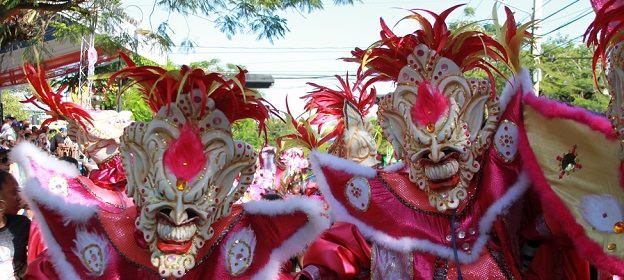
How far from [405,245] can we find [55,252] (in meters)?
1.65

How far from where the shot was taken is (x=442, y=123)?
3.12m

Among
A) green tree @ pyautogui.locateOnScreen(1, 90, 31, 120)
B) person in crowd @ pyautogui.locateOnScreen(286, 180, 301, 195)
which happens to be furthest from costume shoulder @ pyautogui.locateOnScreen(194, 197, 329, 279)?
green tree @ pyautogui.locateOnScreen(1, 90, 31, 120)

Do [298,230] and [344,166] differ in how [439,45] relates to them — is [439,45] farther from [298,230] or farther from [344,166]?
[298,230]

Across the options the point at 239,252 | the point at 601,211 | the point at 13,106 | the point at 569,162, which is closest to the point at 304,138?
the point at 239,252

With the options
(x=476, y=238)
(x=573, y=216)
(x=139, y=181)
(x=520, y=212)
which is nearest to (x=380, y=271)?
(x=476, y=238)

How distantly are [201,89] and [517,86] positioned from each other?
4.86ft

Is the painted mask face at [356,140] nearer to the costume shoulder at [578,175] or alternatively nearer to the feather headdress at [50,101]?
the feather headdress at [50,101]

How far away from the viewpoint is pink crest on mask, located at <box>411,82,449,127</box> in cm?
315

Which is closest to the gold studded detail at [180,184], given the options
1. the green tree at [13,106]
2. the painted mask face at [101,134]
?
the painted mask face at [101,134]

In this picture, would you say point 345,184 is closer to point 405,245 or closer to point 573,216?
point 405,245

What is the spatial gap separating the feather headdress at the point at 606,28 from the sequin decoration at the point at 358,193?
4.23 feet

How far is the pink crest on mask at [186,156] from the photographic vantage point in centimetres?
293

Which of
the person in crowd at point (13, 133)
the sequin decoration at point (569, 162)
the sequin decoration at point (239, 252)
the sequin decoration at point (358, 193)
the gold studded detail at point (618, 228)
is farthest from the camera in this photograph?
the person in crowd at point (13, 133)

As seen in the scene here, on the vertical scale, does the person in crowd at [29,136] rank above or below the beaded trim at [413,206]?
below
